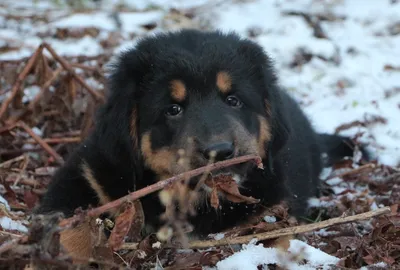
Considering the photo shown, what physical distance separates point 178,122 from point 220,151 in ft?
1.71

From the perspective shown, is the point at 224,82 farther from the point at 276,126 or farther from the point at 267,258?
the point at 267,258

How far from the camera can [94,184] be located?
346cm

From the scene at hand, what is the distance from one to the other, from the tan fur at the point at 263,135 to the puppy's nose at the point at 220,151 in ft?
2.25

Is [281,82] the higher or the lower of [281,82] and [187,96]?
the lower

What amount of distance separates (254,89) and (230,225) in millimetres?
711

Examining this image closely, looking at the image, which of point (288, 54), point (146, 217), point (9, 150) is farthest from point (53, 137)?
point (288, 54)

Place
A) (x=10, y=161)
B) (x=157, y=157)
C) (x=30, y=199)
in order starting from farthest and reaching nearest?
(x=10, y=161) < (x=30, y=199) < (x=157, y=157)

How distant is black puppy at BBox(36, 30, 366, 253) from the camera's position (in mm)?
3262

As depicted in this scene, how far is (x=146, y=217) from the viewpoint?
133 inches

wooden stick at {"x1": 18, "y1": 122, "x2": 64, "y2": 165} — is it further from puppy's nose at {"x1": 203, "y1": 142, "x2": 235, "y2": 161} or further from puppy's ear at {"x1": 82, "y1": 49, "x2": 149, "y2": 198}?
puppy's nose at {"x1": 203, "y1": 142, "x2": 235, "y2": 161}

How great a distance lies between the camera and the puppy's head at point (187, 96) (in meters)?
3.21

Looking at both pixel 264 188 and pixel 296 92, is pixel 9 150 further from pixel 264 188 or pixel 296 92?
pixel 296 92

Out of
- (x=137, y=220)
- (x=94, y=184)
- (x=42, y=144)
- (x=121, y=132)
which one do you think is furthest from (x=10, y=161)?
(x=137, y=220)

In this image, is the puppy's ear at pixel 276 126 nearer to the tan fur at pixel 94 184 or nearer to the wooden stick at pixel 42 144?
the tan fur at pixel 94 184
